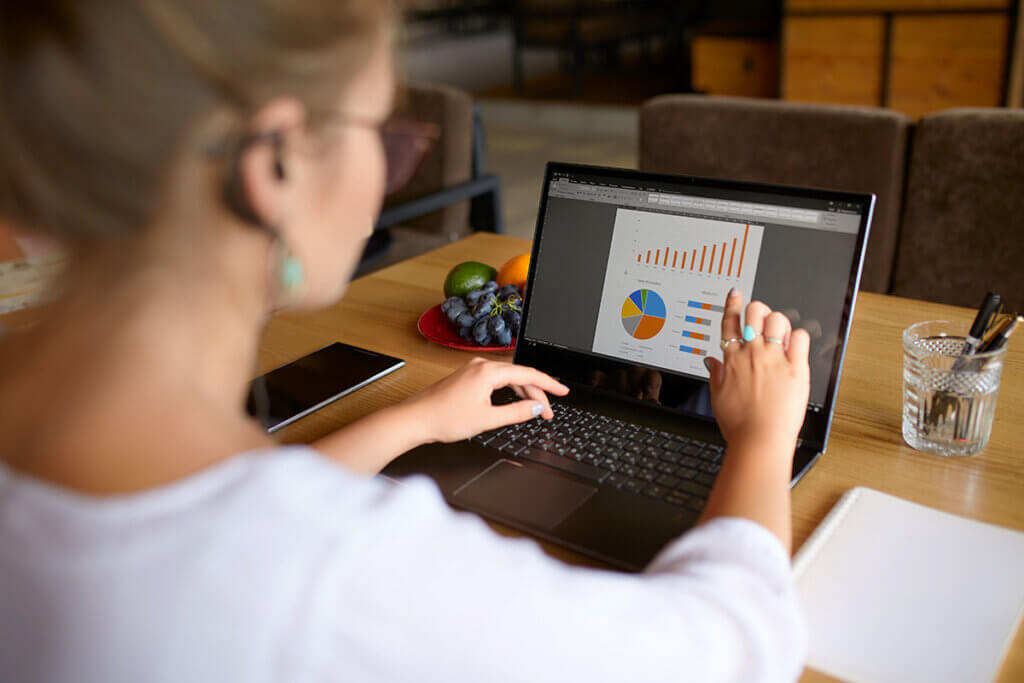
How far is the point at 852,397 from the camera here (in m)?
1.00

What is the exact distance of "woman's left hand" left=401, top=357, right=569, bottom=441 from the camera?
2.98 feet

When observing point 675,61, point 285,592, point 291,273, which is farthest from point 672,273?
point 675,61

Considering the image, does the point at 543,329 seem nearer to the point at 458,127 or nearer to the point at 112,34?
the point at 112,34

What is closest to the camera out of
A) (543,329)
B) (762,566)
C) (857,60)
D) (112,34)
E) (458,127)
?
(112,34)

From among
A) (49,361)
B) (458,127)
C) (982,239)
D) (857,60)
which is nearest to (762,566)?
(49,361)

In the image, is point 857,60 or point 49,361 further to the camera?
point 857,60

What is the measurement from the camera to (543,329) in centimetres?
108

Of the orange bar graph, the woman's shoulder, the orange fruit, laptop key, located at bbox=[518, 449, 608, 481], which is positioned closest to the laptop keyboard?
laptop key, located at bbox=[518, 449, 608, 481]

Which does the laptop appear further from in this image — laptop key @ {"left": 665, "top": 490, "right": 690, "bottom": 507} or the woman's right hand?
the woman's right hand

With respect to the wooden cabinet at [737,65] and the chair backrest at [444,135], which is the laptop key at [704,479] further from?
the wooden cabinet at [737,65]

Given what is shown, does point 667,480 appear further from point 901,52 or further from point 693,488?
point 901,52

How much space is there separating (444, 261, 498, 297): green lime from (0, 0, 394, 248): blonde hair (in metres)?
0.80

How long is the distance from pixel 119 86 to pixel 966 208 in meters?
1.88

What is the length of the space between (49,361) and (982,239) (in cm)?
192
